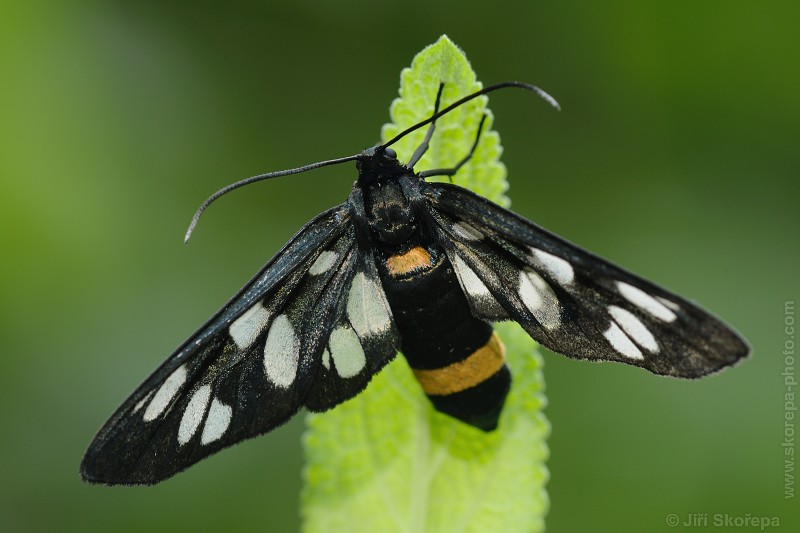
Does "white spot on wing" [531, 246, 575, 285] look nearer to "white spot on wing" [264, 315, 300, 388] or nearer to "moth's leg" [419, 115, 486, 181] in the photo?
"moth's leg" [419, 115, 486, 181]

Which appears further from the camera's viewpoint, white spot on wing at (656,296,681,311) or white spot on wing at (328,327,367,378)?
white spot on wing at (328,327,367,378)

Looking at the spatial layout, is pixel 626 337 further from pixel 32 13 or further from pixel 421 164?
pixel 32 13

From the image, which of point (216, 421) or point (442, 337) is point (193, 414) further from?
point (442, 337)

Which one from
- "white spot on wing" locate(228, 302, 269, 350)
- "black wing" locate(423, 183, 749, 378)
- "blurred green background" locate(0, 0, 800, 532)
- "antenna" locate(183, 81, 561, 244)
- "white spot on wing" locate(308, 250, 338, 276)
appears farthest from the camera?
"blurred green background" locate(0, 0, 800, 532)

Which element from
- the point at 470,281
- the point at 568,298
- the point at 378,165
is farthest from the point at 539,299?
the point at 378,165

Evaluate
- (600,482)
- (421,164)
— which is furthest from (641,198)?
(421,164)

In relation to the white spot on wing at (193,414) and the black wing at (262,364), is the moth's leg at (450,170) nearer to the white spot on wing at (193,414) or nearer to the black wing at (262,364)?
the black wing at (262,364)

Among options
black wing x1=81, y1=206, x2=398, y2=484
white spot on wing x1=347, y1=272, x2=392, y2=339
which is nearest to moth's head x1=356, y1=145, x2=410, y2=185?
black wing x1=81, y1=206, x2=398, y2=484
